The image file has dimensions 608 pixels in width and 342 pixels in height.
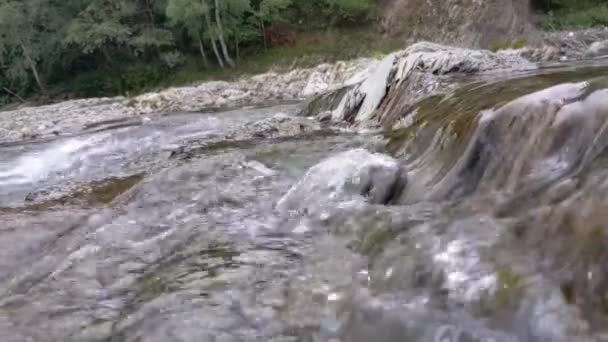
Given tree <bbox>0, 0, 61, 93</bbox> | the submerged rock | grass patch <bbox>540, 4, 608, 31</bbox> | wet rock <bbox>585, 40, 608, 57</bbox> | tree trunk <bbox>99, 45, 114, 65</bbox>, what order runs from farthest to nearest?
1. tree trunk <bbox>99, 45, 114, 65</bbox>
2. tree <bbox>0, 0, 61, 93</bbox>
3. grass patch <bbox>540, 4, 608, 31</bbox>
4. wet rock <bbox>585, 40, 608, 57</bbox>
5. the submerged rock

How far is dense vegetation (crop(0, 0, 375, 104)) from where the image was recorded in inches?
1331

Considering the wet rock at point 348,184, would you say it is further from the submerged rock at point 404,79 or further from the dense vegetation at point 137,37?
the dense vegetation at point 137,37

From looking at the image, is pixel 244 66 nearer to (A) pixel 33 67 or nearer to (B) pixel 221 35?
(B) pixel 221 35

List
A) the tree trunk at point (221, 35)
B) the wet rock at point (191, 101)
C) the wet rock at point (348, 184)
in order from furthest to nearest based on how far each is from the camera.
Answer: the tree trunk at point (221, 35)
the wet rock at point (191, 101)
the wet rock at point (348, 184)

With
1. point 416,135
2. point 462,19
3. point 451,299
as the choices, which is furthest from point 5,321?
point 462,19

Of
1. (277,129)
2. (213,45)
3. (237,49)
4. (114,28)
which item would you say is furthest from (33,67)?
(277,129)

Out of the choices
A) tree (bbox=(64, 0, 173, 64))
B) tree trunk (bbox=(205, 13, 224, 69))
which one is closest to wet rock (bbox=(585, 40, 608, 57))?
tree trunk (bbox=(205, 13, 224, 69))

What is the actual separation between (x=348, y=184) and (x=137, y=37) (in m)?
32.7

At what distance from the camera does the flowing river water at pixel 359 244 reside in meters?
3.33

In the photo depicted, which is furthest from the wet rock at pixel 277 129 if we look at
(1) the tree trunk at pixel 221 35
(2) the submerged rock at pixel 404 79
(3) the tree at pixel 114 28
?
(3) the tree at pixel 114 28

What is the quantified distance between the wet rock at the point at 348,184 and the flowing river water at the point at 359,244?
23 millimetres

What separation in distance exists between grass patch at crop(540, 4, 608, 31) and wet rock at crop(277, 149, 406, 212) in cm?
2825

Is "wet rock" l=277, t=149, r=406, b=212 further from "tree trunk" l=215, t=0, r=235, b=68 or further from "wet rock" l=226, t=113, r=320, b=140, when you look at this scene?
"tree trunk" l=215, t=0, r=235, b=68

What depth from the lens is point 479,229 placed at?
4086 mm
